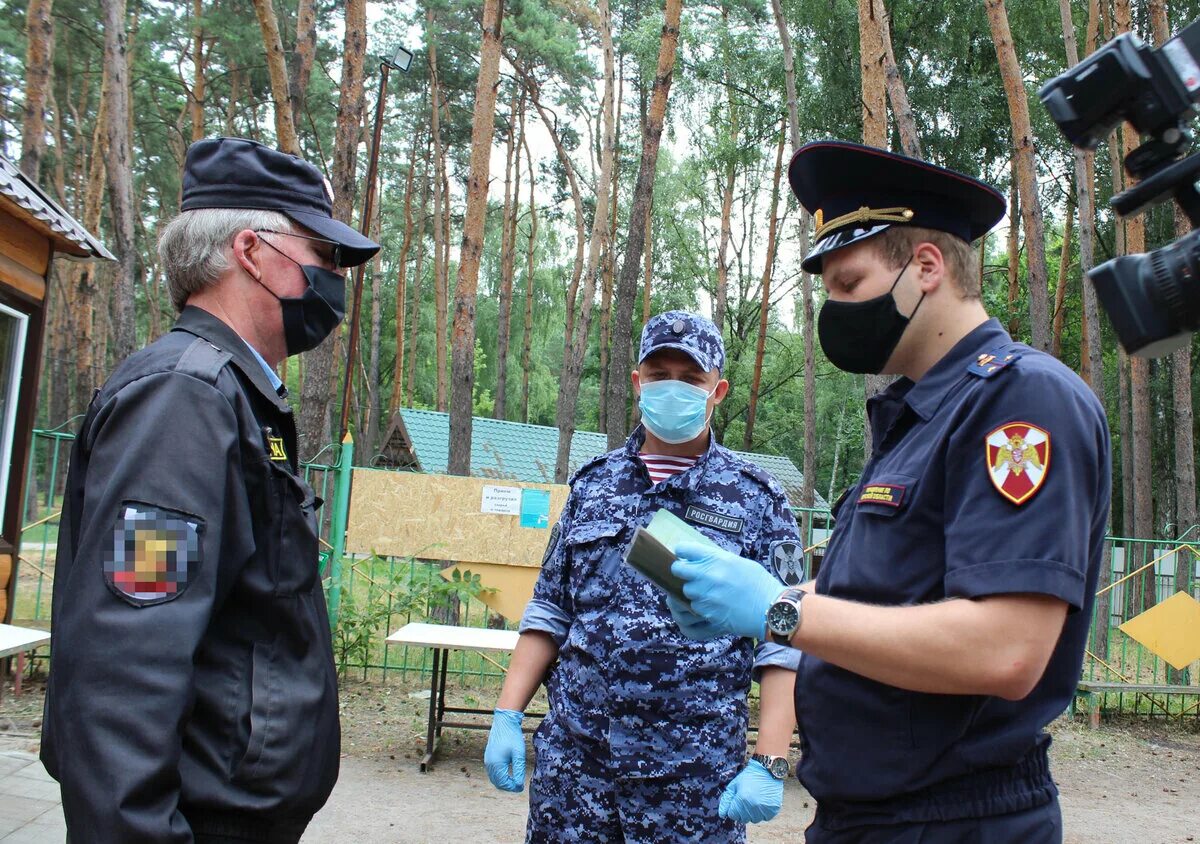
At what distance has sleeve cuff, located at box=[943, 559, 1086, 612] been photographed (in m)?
1.45

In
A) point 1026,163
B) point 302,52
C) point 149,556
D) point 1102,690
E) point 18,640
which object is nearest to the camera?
point 149,556

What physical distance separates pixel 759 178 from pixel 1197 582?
21864 mm

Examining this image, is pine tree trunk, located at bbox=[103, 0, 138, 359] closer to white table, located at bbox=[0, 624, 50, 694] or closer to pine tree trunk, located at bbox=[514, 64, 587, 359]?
white table, located at bbox=[0, 624, 50, 694]

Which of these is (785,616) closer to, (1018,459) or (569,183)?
(1018,459)

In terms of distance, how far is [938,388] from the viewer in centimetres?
182

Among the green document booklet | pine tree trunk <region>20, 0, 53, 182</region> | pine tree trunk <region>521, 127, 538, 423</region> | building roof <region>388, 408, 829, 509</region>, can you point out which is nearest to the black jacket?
the green document booklet

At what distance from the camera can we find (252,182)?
6.89ft

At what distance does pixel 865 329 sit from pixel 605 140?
19043 mm

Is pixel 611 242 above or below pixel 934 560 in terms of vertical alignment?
above

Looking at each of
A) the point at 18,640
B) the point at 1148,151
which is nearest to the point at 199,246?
the point at 1148,151

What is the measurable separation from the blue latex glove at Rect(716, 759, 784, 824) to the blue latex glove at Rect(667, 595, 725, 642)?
2.62 ft

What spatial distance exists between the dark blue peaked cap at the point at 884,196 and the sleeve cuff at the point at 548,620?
134cm

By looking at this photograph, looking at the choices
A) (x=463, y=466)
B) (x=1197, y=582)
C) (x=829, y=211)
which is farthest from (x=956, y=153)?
(x=829, y=211)

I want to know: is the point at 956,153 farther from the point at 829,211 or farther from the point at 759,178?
the point at 829,211
